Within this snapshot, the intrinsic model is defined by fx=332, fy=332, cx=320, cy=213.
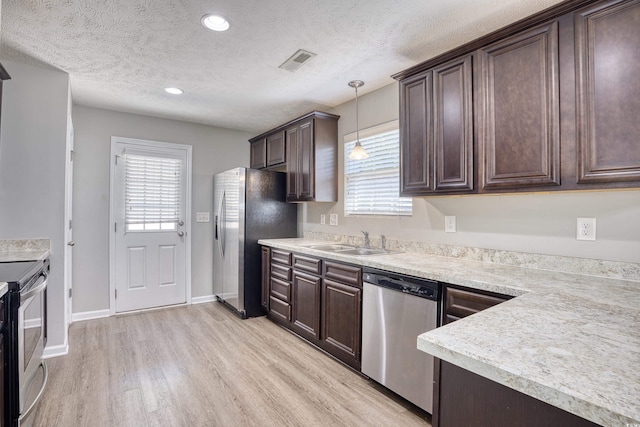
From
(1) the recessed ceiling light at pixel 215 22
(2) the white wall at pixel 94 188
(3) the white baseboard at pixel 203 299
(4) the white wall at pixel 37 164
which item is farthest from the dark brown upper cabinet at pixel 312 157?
(4) the white wall at pixel 37 164

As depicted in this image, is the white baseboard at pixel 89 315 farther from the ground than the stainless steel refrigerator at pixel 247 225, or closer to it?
closer to it

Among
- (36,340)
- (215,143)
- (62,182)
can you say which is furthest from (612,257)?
(215,143)

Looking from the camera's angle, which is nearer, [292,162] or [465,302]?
[465,302]

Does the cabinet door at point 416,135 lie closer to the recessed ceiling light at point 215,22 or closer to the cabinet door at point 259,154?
the recessed ceiling light at point 215,22

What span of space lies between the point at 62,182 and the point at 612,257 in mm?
3890

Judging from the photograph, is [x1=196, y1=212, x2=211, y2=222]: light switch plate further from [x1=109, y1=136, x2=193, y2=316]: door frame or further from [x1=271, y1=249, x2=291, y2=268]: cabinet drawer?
[x1=271, y1=249, x2=291, y2=268]: cabinet drawer

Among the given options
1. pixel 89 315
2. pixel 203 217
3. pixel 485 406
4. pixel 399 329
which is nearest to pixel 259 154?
pixel 203 217

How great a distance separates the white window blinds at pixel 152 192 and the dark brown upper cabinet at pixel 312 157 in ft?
5.04

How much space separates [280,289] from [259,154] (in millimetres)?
1942

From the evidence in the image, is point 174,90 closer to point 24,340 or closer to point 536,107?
point 24,340

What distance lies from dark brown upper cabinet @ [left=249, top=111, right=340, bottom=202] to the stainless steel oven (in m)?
2.30

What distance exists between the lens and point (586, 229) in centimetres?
185

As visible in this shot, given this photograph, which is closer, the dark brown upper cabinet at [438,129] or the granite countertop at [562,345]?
the granite countertop at [562,345]

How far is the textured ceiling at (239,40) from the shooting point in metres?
1.94
